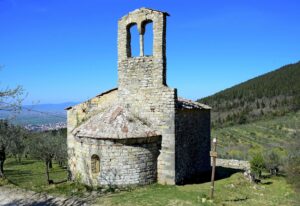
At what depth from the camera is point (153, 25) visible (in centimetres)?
1628

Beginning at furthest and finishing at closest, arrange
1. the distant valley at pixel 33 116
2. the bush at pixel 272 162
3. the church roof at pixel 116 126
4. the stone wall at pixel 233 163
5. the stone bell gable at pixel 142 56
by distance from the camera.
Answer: the stone wall at pixel 233 163
the bush at pixel 272 162
the stone bell gable at pixel 142 56
the distant valley at pixel 33 116
the church roof at pixel 116 126

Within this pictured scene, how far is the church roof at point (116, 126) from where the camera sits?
15375 millimetres

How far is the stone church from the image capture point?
50.8 ft

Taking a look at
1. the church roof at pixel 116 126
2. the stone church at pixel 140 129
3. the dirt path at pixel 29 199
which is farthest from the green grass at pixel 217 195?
the church roof at pixel 116 126

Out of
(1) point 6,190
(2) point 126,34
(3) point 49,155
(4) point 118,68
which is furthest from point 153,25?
(3) point 49,155

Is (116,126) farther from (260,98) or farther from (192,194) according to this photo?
(260,98)

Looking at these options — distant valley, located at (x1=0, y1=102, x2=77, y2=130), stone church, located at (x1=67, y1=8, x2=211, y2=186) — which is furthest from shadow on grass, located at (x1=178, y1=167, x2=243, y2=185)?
distant valley, located at (x1=0, y1=102, x2=77, y2=130)

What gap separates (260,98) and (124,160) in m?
48.9

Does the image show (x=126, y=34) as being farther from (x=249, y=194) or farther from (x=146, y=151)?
(x=249, y=194)

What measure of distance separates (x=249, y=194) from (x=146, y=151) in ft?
15.8

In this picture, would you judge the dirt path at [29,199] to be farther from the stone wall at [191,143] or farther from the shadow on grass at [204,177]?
the shadow on grass at [204,177]

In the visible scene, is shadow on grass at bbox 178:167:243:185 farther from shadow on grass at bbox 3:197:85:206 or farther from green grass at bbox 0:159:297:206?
shadow on grass at bbox 3:197:85:206

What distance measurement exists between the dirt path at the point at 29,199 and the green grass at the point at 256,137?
20224 millimetres

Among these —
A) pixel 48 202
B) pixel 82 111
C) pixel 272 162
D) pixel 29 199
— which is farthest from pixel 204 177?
pixel 29 199
